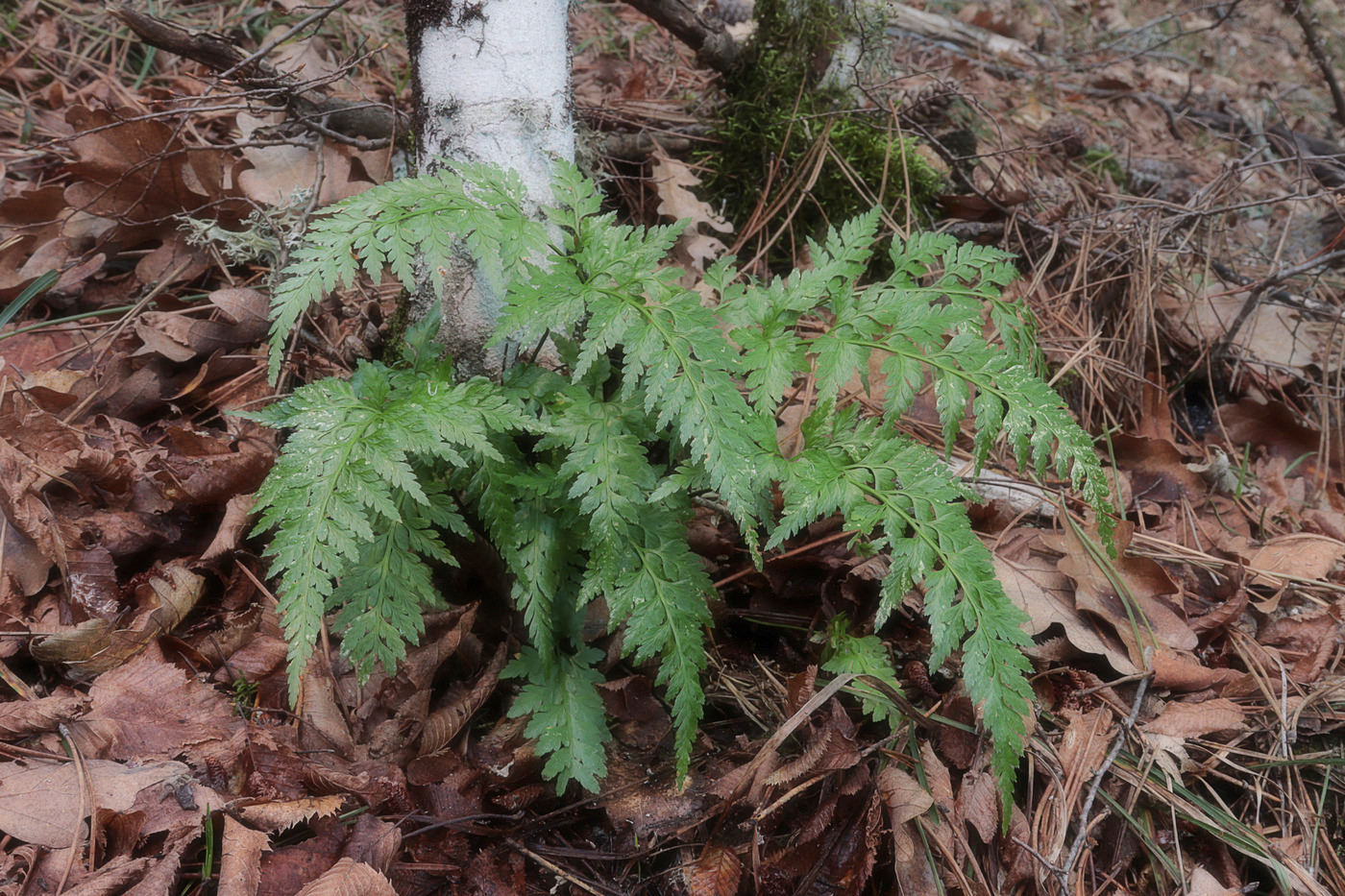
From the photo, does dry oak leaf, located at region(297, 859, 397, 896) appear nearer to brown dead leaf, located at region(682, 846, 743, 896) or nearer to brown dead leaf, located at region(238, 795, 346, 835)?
brown dead leaf, located at region(238, 795, 346, 835)

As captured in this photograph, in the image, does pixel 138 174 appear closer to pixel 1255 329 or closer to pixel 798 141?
pixel 798 141

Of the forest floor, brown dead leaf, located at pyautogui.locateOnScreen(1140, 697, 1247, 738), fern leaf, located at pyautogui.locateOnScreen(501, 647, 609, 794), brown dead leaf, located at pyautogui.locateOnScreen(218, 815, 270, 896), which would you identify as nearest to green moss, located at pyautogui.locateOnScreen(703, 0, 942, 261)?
the forest floor

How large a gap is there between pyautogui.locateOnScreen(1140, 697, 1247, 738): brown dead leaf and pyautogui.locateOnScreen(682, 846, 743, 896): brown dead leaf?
3.80ft

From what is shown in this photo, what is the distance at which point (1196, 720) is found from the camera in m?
2.15

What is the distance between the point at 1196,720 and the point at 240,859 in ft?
7.73

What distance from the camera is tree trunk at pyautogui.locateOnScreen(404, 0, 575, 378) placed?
2.18 meters

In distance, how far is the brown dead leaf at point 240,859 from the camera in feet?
5.43

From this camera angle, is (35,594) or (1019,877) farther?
(35,594)

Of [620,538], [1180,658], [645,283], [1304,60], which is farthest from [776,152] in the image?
[1304,60]

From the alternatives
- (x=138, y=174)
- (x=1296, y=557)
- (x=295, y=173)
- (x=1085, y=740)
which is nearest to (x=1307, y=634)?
(x=1296, y=557)

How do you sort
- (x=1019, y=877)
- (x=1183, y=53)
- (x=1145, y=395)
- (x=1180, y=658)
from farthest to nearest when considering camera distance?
(x=1183, y=53), (x=1145, y=395), (x=1180, y=658), (x=1019, y=877)

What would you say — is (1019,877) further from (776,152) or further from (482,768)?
(776,152)

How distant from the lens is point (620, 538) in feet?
6.29

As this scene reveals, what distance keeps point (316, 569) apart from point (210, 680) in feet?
2.64
